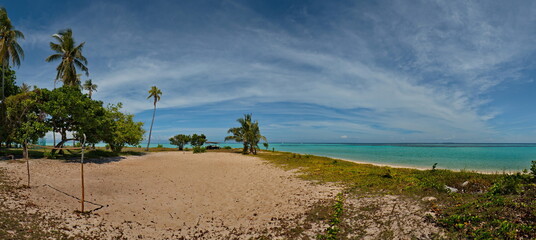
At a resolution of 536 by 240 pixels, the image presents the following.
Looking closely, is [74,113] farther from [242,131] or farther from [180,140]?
[180,140]

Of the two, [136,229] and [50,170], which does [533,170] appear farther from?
[50,170]

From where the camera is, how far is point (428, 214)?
706 centimetres

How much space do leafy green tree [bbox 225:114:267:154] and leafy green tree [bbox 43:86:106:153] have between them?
20.7 metres

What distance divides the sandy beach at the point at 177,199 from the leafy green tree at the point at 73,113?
17.9ft

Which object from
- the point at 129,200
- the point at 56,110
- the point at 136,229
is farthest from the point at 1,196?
the point at 56,110

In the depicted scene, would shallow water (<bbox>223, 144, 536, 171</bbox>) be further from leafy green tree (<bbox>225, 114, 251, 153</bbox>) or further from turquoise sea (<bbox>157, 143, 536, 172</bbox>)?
leafy green tree (<bbox>225, 114, 251, 153</bbox>)

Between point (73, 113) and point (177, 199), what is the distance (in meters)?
17.4

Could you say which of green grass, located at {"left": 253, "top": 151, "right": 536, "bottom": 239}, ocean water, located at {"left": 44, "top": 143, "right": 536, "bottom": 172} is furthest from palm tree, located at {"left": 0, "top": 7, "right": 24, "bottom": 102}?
ocean water, located at {"left": 44, "top": 143, "right": 536, "bottom": 172}

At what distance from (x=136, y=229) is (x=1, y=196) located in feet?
20.8

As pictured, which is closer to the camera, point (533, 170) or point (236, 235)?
point (236, 235)

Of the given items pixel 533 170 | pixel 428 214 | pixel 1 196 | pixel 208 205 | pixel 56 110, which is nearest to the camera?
pixel 428 214

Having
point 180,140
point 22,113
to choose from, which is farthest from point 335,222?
point 180,140

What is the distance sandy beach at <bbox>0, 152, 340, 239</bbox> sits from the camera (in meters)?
8.42

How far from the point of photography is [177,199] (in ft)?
38.7
